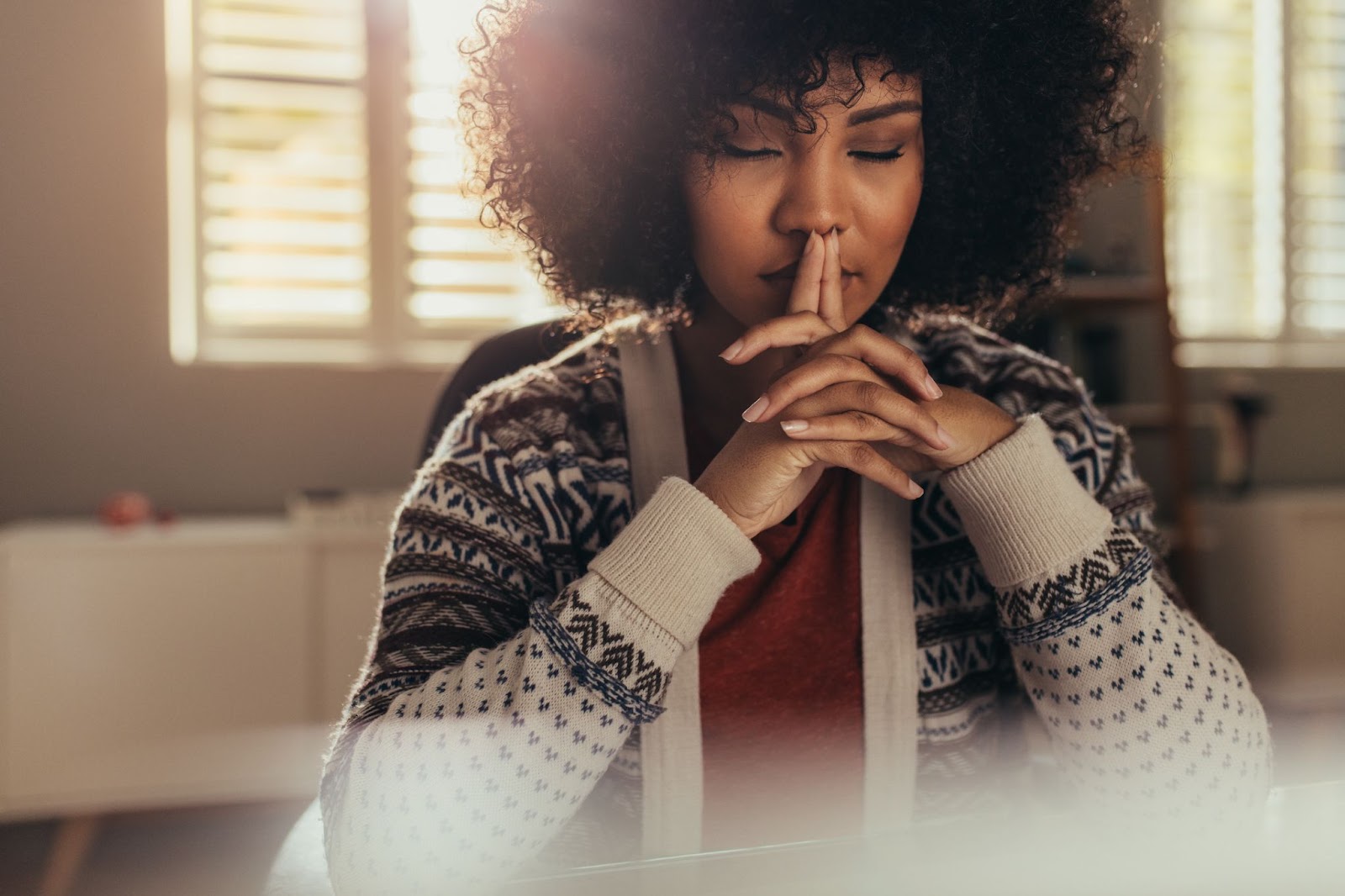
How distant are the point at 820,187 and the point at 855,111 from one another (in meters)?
0.05

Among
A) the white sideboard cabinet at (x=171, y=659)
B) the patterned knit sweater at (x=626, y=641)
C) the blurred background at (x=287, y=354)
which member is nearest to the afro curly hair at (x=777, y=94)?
the patterned knit sweater at (x=626, y=641)

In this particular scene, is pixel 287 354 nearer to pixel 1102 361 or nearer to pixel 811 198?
pixel 811 198

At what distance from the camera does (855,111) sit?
631 millimetres

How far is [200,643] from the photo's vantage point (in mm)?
1872

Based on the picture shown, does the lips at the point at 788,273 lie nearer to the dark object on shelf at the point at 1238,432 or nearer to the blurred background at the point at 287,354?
the blurred background at the point at 287,354

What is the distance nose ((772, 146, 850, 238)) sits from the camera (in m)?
0.63

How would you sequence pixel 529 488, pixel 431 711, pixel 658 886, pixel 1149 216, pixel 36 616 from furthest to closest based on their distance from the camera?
pixel 1149 216 → pixel 36 616 → pixel 529 488 → pixel 431 711 → pixel 658 886

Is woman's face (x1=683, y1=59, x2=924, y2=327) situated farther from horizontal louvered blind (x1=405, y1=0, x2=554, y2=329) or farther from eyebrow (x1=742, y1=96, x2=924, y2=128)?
horizontal louvered blind (x1=405, y1=0, x2=554, y2=329)

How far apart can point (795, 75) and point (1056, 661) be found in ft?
1.25

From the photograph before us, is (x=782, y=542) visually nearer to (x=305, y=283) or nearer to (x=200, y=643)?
(x=200, y=643)

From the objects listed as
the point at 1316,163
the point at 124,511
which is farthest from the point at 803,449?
the point at 1316,163

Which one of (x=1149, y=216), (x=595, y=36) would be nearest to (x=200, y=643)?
(x=595, y=36)

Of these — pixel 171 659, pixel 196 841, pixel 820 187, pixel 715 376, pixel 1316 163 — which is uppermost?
pixel 1316 163

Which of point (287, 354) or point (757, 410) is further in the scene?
point (287, 354)
